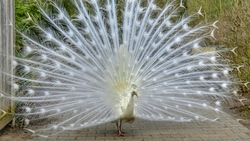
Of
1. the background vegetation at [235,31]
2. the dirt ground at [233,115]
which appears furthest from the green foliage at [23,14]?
the dirt ground at [233,115]

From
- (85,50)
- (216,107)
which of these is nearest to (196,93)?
(216,107)

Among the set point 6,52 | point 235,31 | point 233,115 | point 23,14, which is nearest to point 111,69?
point 6,52

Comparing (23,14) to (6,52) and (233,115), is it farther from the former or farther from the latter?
(233,115)

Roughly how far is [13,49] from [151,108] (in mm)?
2522

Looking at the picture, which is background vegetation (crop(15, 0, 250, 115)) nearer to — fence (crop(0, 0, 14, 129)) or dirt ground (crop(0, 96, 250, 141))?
fence (crop(0, 0, 14, 129))

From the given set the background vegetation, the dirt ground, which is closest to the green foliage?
the background vegetation

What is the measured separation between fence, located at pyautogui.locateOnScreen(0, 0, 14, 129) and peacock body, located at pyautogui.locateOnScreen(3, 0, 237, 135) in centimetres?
26

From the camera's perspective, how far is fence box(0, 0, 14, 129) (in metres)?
5.77

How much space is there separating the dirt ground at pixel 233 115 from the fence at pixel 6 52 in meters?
0.17

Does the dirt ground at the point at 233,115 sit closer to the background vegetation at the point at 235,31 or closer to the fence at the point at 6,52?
the fence at the point at 6,52

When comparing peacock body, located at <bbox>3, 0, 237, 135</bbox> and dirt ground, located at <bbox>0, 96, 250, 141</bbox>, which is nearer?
peacock body, located at <bbox>3, 0, 237, 135</bbox>

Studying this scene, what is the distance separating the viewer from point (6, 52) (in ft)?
19.4

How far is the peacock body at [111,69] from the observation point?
5551mm

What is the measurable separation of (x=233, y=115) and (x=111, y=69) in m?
3.30
